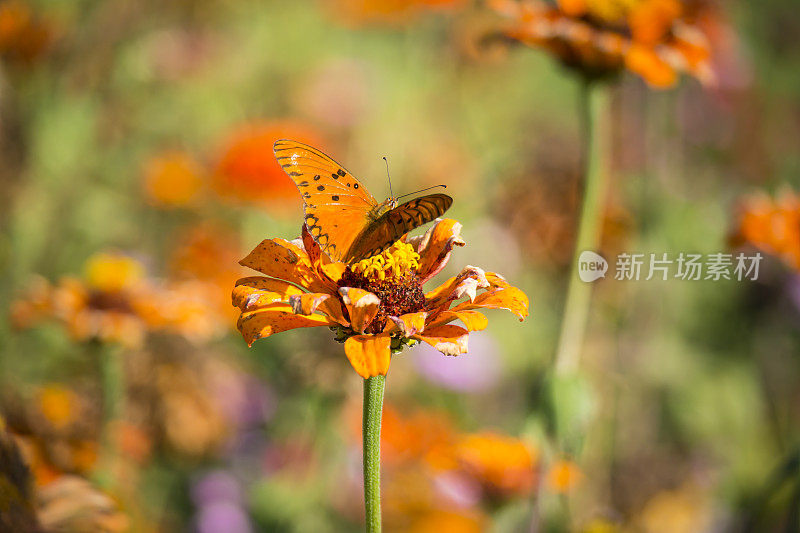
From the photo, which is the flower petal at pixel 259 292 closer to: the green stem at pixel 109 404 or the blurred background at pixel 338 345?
the blurred background at pixel 338 345

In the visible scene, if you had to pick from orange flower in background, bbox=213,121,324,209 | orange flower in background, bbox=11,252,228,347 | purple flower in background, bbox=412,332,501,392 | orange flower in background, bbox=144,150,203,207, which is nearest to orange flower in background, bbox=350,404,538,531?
purple flower in background, bbox=412,332,501,392

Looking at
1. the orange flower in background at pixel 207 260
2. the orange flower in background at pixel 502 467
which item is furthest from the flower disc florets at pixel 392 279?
the orange flower in background at pixel 207 260

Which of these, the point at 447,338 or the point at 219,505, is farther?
the point at 219,505

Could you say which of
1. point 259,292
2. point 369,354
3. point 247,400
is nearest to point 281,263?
point 259,292

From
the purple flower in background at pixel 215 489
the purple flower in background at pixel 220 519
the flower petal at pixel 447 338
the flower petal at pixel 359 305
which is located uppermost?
the flower petal at pixel 359 305

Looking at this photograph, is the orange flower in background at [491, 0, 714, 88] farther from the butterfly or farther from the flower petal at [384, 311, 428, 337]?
the flower petal at [384, 311, 428, 337]

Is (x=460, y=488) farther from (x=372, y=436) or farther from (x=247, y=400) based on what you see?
(x=247, y=400)
